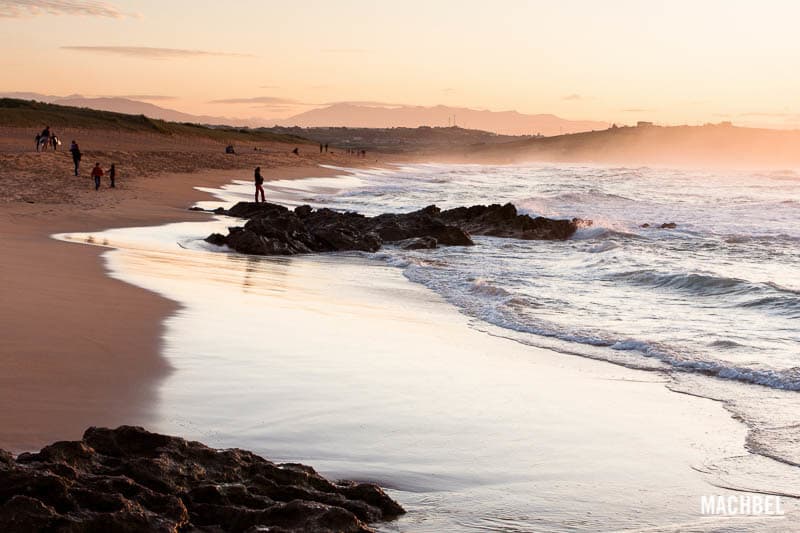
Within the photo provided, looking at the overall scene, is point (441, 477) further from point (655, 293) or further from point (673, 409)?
point (655, 293)

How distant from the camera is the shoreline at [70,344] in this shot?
641 cm

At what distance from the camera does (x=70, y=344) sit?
27.9 feet

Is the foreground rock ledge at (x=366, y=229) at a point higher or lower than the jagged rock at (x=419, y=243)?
higher

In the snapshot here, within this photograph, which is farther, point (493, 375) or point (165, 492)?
point (493, 375)

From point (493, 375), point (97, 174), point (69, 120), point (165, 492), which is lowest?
point (493, 375)

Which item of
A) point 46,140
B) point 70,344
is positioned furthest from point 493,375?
point 46,140

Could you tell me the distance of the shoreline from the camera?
6414mm

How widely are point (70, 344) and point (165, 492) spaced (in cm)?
439

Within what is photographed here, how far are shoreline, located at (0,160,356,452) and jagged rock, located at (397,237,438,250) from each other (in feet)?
26.5

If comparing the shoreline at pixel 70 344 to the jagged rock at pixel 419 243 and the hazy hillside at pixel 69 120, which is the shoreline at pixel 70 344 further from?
the hazy hillside at pixel 69 120

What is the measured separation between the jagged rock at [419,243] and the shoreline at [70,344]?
318 inches

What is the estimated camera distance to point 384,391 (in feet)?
26.2

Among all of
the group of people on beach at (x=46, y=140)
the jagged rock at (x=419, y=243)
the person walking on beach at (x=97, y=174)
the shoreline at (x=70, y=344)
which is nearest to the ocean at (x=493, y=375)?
the shoreline at (x=70, y=344)

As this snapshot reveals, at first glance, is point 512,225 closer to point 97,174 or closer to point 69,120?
point 97,174
